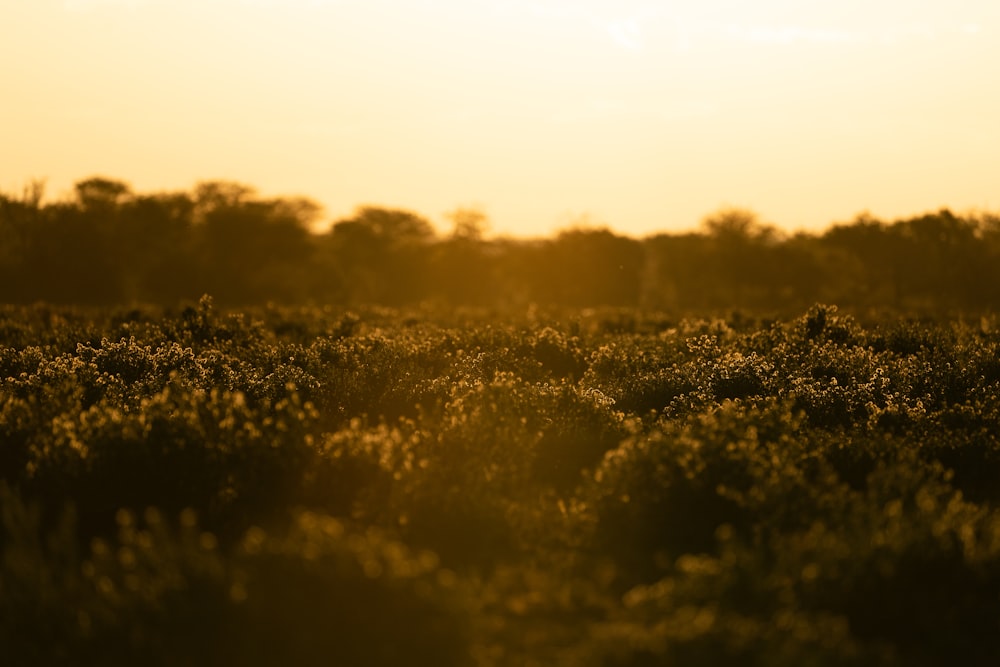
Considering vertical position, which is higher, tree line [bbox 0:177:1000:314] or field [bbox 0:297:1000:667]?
tree line [bbox 0:177:1000:314]

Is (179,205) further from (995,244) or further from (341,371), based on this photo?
(341,371)

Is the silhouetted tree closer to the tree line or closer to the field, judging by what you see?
the tree line

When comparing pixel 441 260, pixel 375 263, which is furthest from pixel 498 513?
pixel 375 263

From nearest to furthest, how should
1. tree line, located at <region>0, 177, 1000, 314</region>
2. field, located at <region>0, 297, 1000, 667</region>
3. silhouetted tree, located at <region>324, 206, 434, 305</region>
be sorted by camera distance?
field, located at <region>0, 297, 1000, 667</region> < tree line, located at <region>0, 177, 1000, 314</region> < silhouetted tree, located at <region>324, 206, 434, 305</region>

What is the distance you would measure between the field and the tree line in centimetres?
3971

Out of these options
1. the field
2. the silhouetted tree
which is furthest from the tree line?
the field

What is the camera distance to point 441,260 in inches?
2756

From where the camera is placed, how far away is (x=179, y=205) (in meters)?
65.8

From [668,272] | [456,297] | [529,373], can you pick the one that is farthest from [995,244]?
[529,373]

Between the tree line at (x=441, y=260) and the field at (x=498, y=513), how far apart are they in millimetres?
39709

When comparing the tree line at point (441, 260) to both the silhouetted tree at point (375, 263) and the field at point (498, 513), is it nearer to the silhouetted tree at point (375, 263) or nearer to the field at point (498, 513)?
the silhouetted tree at point (375, 263)

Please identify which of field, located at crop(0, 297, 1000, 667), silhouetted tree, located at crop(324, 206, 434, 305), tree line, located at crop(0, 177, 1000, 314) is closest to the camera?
field, located at crop(0, 297, 1000, 667)

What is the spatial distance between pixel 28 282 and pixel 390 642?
51.2 meters

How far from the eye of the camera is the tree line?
2189 inches
